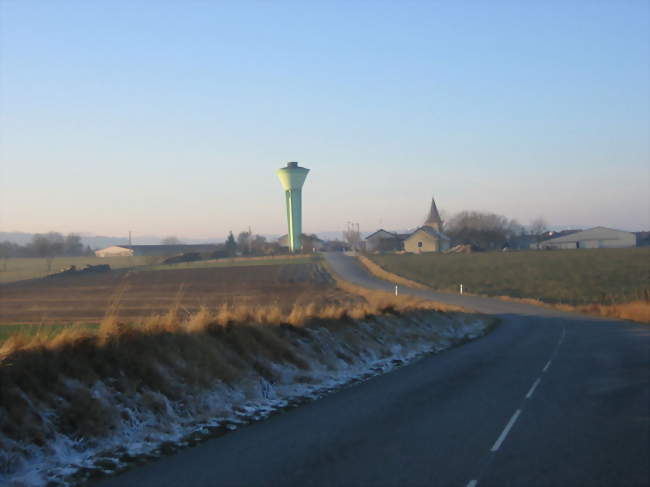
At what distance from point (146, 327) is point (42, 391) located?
3201 mm

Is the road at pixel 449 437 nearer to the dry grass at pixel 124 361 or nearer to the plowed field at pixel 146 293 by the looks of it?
the dry grass at pixel 124 361

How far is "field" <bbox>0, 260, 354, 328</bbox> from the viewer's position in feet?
104

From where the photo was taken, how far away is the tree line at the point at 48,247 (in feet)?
197

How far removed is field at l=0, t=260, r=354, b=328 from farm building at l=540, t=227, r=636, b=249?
321ft

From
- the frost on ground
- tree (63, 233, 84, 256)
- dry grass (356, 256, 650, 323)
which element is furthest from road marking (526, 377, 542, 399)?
tree (63, 233, 84, 256)

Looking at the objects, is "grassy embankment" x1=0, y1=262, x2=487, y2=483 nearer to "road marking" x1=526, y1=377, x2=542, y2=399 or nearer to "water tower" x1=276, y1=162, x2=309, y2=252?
"road marking" x1=526, y1=377, x2=542, y2=399

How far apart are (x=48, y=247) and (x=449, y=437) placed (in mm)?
57002

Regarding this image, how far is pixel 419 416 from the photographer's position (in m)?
10.3

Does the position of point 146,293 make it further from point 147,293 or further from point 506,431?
point 506,431

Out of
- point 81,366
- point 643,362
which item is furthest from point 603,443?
point 643,362

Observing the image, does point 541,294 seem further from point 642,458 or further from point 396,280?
point 642,458

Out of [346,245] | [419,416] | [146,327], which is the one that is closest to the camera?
[419,416]

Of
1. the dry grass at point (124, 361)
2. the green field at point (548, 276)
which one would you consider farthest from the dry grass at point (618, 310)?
the dry grass at point (124, 361)

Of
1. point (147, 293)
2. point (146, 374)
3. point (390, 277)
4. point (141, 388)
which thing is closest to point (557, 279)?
point (390, 277)
